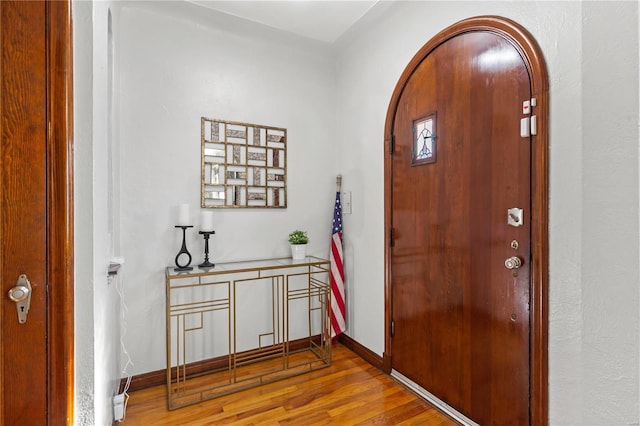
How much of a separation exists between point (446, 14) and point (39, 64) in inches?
76.7

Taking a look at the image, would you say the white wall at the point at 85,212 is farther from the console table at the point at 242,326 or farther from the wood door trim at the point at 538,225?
the wood door trim at the point at 538,225

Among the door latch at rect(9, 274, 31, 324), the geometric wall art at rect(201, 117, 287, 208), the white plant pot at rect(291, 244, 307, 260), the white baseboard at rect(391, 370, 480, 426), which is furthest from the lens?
the white plant pot at rect(291, 244, 307, 260)

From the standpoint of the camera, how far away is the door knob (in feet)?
4.67

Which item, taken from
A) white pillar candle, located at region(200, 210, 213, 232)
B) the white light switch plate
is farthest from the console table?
the white light switch plate

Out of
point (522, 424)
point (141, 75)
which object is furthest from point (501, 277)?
point (141, 75)

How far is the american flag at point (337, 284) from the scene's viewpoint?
2.63 m

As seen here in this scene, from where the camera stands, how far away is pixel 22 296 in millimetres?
883

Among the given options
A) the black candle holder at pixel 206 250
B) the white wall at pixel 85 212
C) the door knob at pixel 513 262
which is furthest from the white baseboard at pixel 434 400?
the white wall at pixel 85 212

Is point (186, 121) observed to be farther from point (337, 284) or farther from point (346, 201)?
point (337, 284)

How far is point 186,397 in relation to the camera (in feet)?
6.56

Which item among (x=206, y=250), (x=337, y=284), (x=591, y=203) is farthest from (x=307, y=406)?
(x=591, y=203)

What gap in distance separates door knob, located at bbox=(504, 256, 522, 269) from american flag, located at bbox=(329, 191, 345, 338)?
54.7 inches

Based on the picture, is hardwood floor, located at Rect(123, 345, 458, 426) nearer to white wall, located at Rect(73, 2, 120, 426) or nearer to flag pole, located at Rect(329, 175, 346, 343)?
flag pole, located at Rect(329, 175, 346, 343)

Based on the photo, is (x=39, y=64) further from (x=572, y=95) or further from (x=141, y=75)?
(x=572, y=95)
